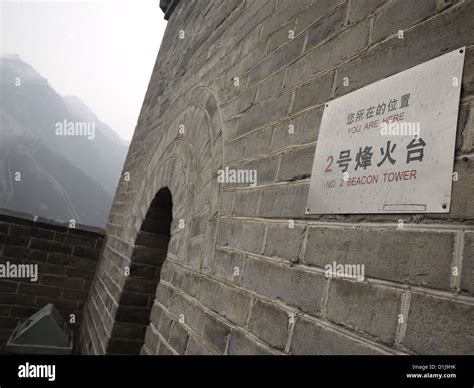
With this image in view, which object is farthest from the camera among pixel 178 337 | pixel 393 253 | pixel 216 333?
pixel 178 337

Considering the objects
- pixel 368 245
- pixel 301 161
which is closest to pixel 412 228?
pixel 368 245

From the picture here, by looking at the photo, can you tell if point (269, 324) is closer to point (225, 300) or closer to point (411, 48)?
point (225, 300)

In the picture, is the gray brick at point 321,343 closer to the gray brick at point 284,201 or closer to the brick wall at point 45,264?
the gray brick at point 284,201

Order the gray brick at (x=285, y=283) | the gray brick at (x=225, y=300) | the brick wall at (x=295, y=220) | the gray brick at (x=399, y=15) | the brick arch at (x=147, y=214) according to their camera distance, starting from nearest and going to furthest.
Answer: the brick wall at (x=295, y=220) → the gray brick at (x=399, y=15) → the gray brick at (x=285, y=283) → the gray brick at (x=225, y=300) → the brick arch at (x=147, y=214)

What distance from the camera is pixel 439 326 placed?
84cm

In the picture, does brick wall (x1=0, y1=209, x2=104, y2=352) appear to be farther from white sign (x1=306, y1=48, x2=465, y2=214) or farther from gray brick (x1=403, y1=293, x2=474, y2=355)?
gray brick (x1=403, y1=293, x2=474, y2=355)

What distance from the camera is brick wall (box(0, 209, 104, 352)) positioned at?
5.26m

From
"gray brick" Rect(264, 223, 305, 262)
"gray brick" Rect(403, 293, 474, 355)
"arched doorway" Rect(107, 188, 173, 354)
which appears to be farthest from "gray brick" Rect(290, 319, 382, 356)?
"arched doorway" Rect(107, 188, 173, 354)

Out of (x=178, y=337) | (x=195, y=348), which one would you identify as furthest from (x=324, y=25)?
(x=178, y=337)

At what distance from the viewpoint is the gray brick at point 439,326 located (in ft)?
2.58

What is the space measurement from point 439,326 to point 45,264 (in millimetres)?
5886
